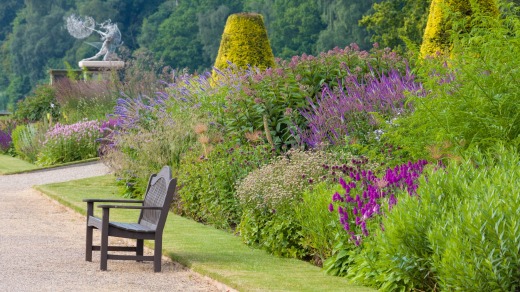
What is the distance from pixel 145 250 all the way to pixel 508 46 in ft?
12.6

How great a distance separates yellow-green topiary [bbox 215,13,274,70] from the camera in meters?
17.6

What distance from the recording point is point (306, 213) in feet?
25.2

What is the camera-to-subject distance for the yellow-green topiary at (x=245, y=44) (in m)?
17.6

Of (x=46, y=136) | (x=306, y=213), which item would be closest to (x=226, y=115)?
(x=306, y=213)

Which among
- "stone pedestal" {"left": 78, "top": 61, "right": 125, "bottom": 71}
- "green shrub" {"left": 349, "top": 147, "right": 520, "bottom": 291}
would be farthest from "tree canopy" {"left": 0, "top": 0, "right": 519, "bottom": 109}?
"green shrub" {"left": 349, "top": 147, "right": 520, "bottom": 291}

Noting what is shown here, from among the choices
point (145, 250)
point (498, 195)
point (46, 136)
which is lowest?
point (46, 136)

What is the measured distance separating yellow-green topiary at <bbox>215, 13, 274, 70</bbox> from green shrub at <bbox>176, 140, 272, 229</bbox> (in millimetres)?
5958

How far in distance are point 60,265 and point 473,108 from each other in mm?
3702

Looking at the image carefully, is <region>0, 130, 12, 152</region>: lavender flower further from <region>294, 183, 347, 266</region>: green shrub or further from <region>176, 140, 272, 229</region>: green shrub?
<region>294, 183, 347, 266</region>: green shrub

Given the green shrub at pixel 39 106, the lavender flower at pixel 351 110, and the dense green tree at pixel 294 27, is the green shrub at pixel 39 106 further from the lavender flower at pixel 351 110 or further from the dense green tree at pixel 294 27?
the dense green tree at pixel 294 27

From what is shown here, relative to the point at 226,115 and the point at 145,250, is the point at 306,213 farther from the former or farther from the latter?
the point at 226,115

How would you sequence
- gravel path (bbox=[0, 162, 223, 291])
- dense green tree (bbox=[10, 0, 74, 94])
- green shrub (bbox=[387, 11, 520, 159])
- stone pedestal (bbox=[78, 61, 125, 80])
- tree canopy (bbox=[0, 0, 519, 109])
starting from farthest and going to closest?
1. dense green tree (bbox=[10, 0, 74, 94])
2. tree canopy (bbox=[0, 0, 519, 109])
3. stone pedestal (bbox=[78, 61, 125, 80])
4. green shrub (bbox=[387, 11, 520, 159])
5. gravel path (bbox=[0, 162, 223, 291])

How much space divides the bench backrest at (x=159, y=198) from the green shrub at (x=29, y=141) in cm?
1441

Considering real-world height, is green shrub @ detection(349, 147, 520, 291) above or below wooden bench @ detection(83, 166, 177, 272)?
above
